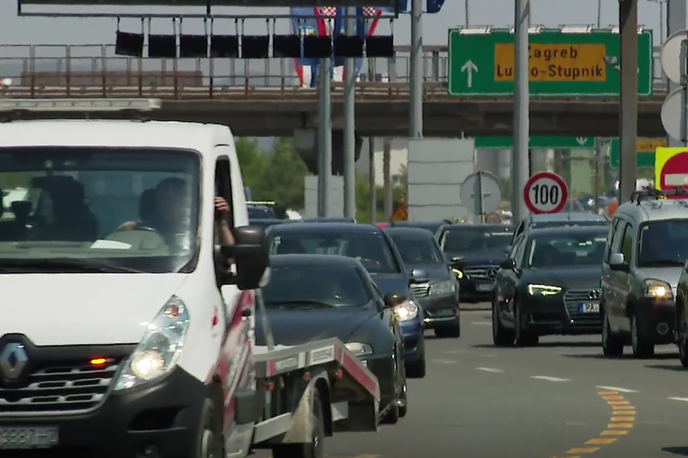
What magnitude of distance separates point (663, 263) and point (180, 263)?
52.6ft

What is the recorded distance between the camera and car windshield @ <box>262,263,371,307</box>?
1723 centimetres

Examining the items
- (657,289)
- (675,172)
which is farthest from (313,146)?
(657,289)

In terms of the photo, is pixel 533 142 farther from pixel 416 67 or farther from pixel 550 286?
pixel 550 286

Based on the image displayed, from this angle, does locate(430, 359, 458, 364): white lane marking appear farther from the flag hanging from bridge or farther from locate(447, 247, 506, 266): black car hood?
the flag hanging from bridge

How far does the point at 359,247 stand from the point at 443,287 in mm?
6801

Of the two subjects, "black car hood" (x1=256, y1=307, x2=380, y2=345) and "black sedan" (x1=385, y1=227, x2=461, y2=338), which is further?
"black sedan" (x1=385, y1=227, x2=461, y2=338)

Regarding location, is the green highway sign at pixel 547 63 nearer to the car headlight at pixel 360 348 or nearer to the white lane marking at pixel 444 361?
the white lane marking at pixel 444 361

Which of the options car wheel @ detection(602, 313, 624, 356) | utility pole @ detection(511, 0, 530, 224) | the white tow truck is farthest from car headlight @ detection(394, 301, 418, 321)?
utility pole @ detection(511, 0, 530, 224)

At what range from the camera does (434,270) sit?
29875 mm

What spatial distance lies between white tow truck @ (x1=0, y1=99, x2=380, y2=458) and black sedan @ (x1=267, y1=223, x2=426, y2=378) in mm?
10408

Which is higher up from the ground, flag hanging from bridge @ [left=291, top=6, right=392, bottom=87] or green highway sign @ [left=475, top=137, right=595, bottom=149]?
flag hanging from bridge @ [left=291, top=6, right=392, bottom=87]

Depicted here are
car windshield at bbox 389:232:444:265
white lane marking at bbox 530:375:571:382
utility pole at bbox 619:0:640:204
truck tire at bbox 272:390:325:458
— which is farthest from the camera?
utility pole at bbox 619:0:640:204

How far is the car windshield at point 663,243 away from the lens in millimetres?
25328

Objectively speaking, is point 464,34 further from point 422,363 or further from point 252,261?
point 252,261
